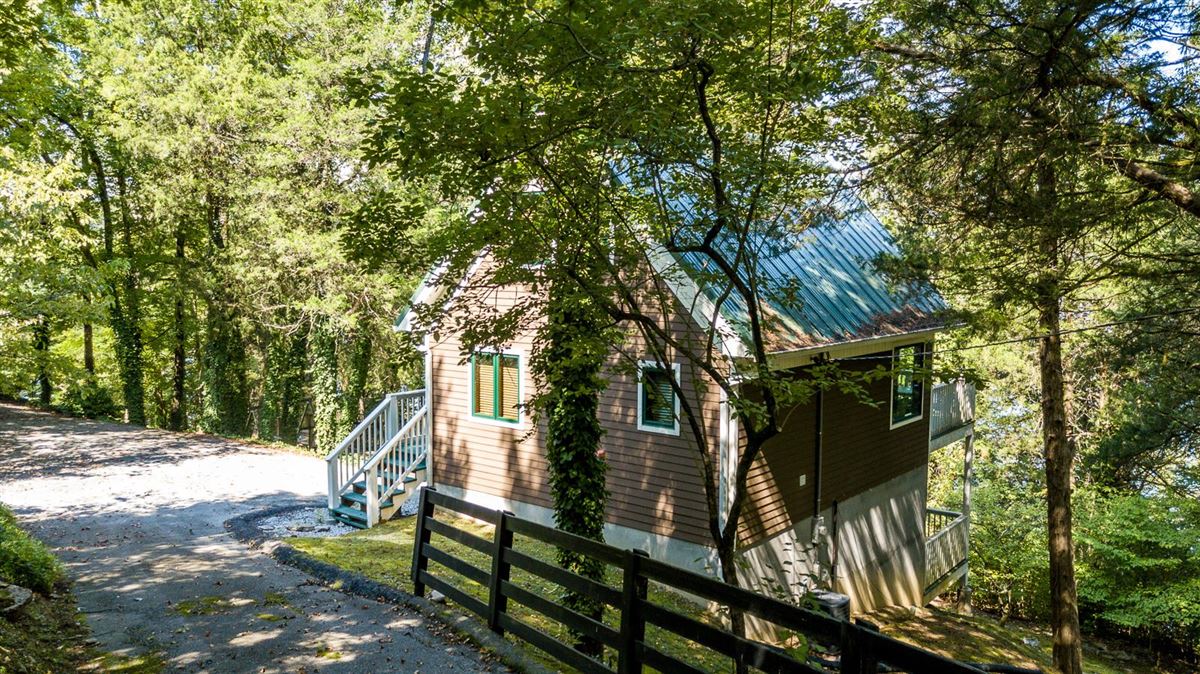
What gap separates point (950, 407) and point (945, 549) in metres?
Answer: 3.06

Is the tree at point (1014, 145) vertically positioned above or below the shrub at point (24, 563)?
above

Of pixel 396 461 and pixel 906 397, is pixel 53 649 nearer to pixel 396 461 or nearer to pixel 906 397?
pixel 396 461

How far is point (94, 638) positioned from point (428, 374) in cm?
789

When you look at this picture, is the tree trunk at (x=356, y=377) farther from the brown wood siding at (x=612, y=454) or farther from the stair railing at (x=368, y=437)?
the brown wood siding at (x=612, y=454)

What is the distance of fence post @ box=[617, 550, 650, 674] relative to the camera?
504cm

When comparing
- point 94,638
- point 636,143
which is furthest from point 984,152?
point 94,638

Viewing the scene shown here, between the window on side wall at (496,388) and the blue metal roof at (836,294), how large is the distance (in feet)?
13.9

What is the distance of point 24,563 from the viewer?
24.4ft

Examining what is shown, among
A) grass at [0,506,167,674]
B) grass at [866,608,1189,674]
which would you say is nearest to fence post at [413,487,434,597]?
grass at [0,506,167,674]

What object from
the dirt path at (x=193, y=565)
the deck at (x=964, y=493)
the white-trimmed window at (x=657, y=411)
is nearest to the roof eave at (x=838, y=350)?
the white-trimmed window at (x=657, y=411)

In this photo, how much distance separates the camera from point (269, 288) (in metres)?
19.0

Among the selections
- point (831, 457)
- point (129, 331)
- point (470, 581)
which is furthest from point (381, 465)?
point (129, 331)

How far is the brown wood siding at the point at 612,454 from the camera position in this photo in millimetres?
10602

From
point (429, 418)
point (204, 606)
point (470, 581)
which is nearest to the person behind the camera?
point (204, 606)
